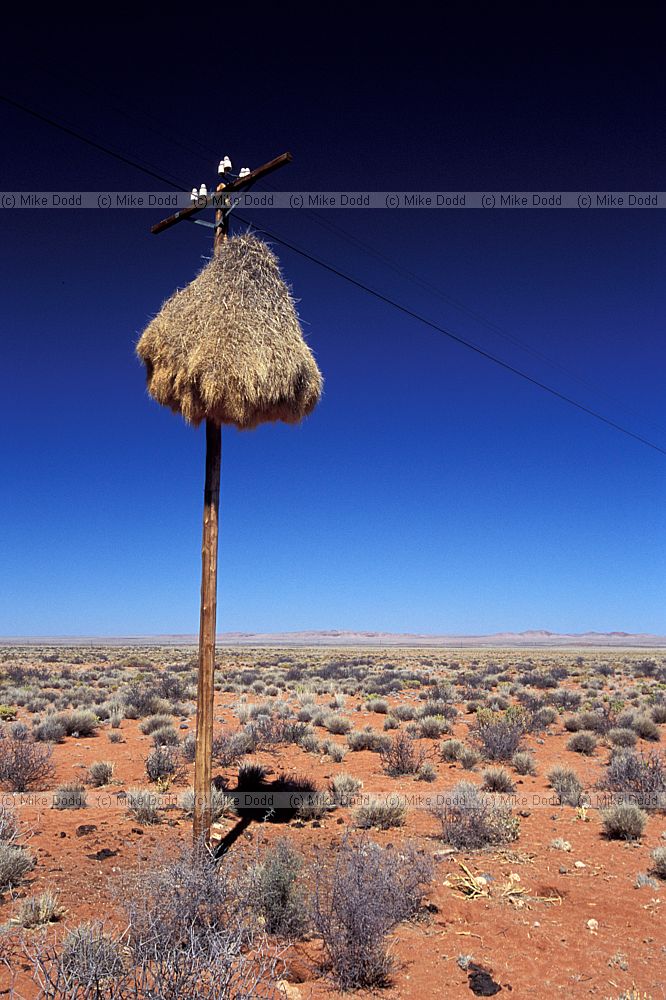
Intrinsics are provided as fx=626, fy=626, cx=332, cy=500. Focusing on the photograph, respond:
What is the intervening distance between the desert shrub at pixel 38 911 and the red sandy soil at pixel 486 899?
0.55 feet

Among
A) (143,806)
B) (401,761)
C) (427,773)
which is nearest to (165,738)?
(401,761)

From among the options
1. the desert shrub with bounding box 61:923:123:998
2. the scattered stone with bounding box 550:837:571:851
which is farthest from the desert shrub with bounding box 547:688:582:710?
the desert shrub with bounding box 61:923:123:998

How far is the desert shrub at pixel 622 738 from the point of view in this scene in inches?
573

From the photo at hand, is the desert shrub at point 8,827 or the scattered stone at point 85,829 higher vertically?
the desert shrub at point 8,827

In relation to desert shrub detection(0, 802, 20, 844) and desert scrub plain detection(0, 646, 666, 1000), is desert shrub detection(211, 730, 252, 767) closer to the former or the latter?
desert scrub plain detection(0, 646, 666, 1000)

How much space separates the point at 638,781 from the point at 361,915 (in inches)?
280

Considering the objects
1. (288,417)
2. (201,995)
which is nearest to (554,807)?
(288,417)

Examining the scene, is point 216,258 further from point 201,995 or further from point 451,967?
point 451,967

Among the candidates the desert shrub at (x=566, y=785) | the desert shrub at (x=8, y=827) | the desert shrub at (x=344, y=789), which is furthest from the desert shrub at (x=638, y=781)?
the desert shrub at (x=8, y=827)

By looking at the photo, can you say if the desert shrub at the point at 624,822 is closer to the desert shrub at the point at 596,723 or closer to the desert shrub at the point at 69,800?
the desert shrub at the point at 69,800

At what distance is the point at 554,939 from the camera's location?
570 cm

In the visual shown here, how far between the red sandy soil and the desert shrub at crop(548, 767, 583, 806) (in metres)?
0.29

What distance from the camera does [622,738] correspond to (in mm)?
14695

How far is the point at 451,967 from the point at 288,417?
5.49 meters
